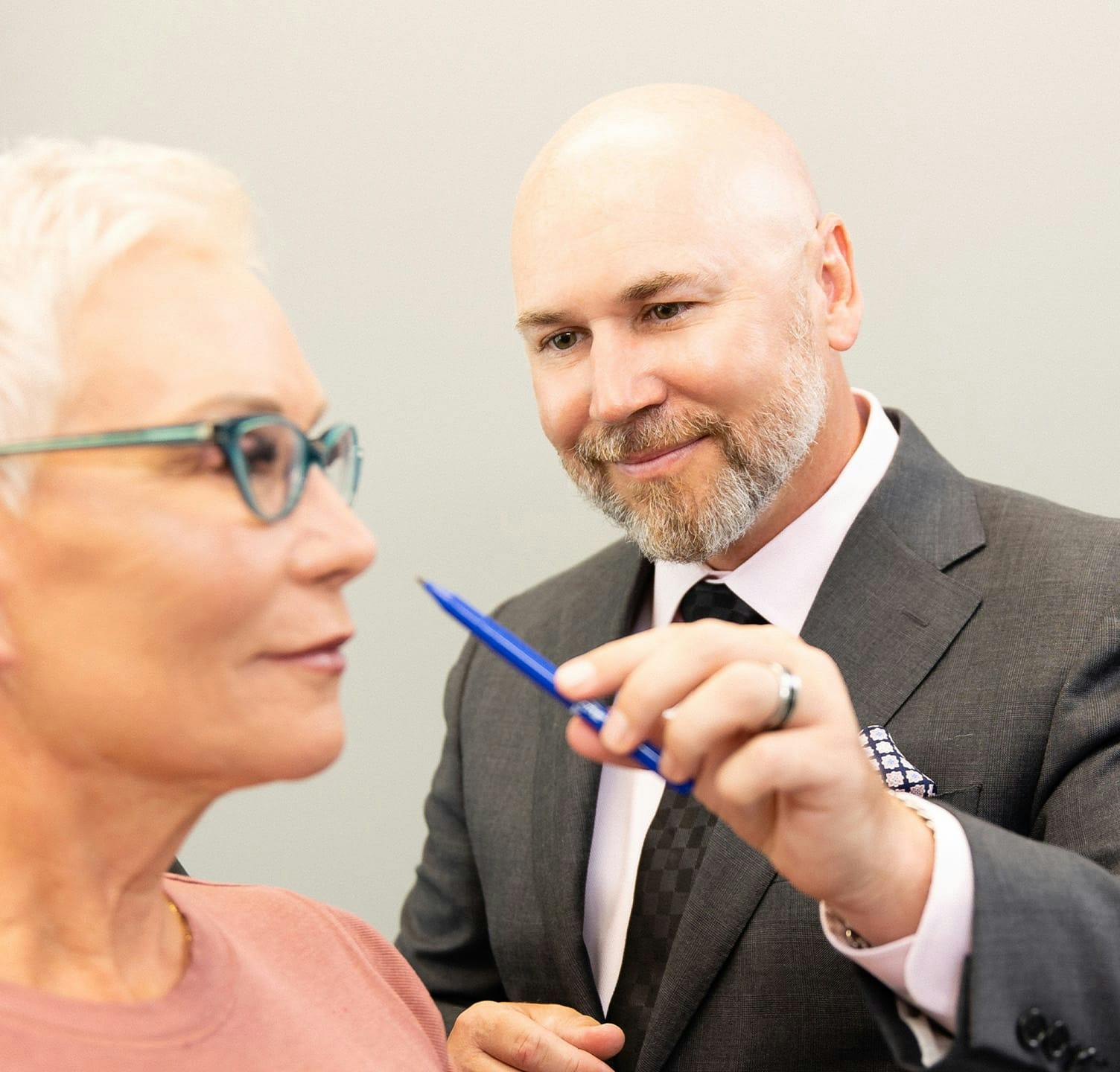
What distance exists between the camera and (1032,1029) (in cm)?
119

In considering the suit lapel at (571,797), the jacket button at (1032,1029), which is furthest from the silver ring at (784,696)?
the suit lapel at (571,797)

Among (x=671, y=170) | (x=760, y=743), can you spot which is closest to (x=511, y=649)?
(x=760, y=743)

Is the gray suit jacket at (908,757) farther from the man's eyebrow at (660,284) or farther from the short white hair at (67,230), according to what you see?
the short white hair at (67,230)

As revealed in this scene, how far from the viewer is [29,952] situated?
950 millimetres

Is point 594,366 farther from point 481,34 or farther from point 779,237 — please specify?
point 481,34

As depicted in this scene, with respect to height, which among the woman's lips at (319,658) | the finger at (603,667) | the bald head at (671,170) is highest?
the bald head at (671,170)

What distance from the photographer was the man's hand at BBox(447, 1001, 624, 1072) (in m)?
1.62

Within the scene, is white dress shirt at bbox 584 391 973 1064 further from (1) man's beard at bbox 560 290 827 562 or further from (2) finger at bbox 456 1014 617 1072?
(2) finger at bbox 456 1014 617 1072

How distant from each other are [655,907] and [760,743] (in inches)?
32.6

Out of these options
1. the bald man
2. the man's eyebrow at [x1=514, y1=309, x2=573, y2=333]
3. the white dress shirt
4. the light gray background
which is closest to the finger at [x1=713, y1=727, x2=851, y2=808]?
the bald man

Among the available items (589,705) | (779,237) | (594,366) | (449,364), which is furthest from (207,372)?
(449,364)

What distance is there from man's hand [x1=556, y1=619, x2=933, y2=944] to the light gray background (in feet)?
4.34

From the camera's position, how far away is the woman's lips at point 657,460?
73.8 inches

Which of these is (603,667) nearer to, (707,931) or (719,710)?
(719,710)
